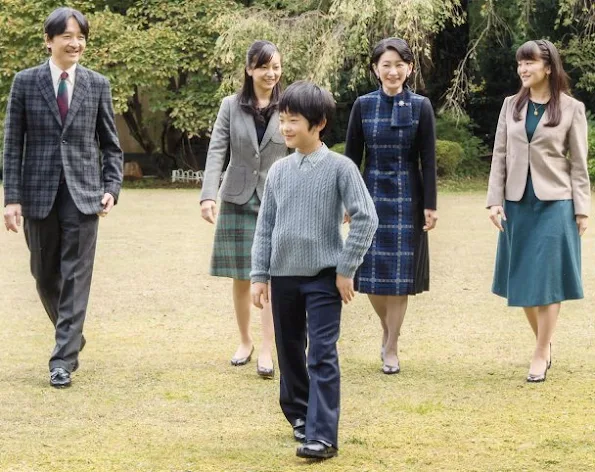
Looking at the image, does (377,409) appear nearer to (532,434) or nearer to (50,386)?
(532,434)

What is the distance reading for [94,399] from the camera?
602 centimetres

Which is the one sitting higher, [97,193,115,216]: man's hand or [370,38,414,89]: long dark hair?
[370,38,414,89]: long dark hair

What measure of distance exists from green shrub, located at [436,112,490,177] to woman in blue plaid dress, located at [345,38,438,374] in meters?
21.2

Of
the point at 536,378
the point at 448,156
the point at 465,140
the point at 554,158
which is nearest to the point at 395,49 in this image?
the point at 554,158

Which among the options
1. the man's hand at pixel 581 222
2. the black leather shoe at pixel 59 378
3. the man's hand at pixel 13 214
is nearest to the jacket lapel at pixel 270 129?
the man's hand at pixel 13 214

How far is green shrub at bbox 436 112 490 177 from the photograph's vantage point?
28008 millimetres

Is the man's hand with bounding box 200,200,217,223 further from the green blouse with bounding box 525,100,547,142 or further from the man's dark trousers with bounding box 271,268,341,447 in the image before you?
the green blouse with bounding box 525,100,547,142

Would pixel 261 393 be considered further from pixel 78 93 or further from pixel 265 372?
pixel 78 93

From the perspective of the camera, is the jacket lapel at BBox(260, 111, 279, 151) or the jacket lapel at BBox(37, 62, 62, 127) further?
the jacket lapel at BBox(260, 111, 279, 151)

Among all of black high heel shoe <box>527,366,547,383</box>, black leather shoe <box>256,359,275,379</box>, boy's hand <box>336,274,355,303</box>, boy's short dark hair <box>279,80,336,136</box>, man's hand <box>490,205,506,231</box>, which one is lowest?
black leather shoe <box>256,359,275,379</box>

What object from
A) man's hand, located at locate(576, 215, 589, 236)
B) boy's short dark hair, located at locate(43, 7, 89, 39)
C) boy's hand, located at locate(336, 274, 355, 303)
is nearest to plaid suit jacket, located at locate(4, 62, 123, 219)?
boy's short dark hair, located at locate(43, 7, 89, 39)

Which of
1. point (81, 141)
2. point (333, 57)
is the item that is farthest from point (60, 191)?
point (333, 57)

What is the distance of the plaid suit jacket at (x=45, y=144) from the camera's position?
6402mm

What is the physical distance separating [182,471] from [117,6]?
26883 mm
